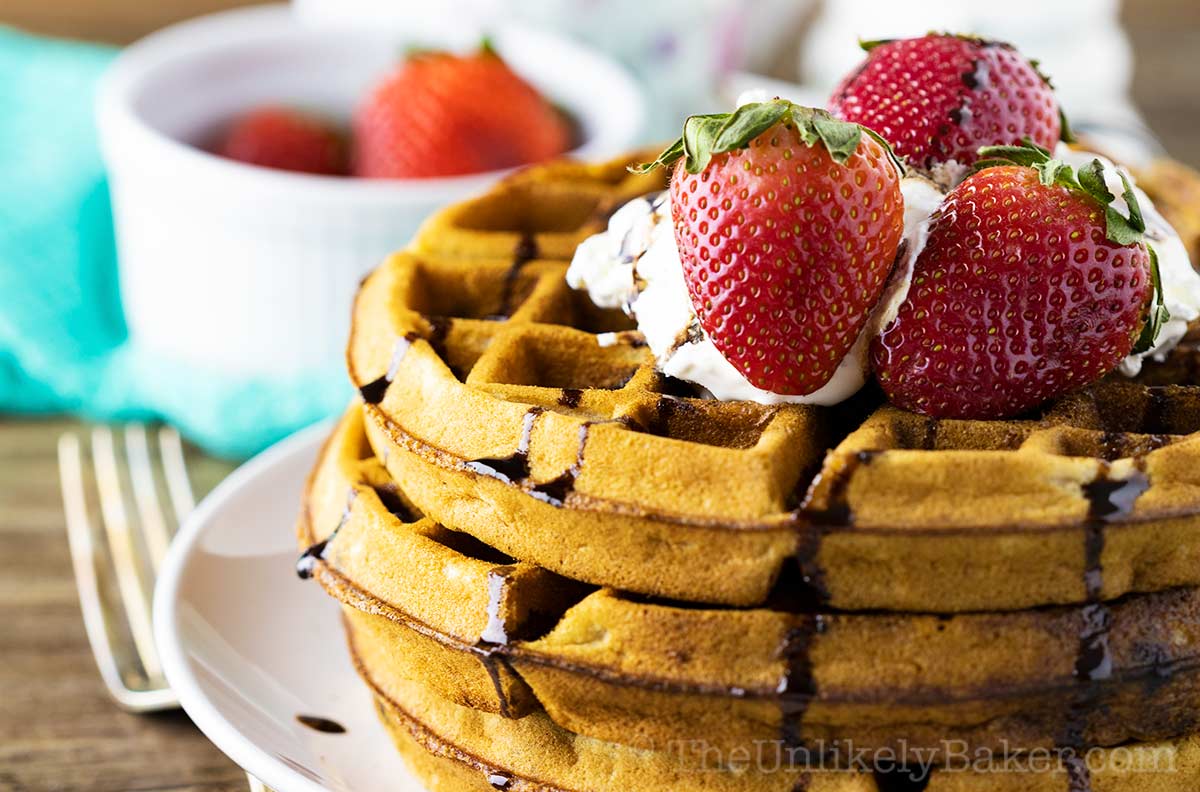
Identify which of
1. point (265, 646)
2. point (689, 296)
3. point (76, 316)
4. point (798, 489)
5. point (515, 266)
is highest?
point (689, 296)

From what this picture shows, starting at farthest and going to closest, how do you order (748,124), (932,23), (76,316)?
(932,23) → (76,316) → (748,124)

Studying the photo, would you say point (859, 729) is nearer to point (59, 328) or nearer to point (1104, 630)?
point (1104, 630)

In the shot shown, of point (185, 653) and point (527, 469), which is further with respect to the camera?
point (185, 653)

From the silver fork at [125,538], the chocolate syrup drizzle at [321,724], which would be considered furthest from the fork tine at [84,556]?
the chocolate syrup drizzle at [321,724]

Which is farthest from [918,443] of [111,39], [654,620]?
[111,39]

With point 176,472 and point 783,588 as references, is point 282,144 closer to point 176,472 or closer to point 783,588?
point 176,472

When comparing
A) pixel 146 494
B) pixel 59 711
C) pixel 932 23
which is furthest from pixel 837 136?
pixel 932 23

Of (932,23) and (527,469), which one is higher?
(527,469)
